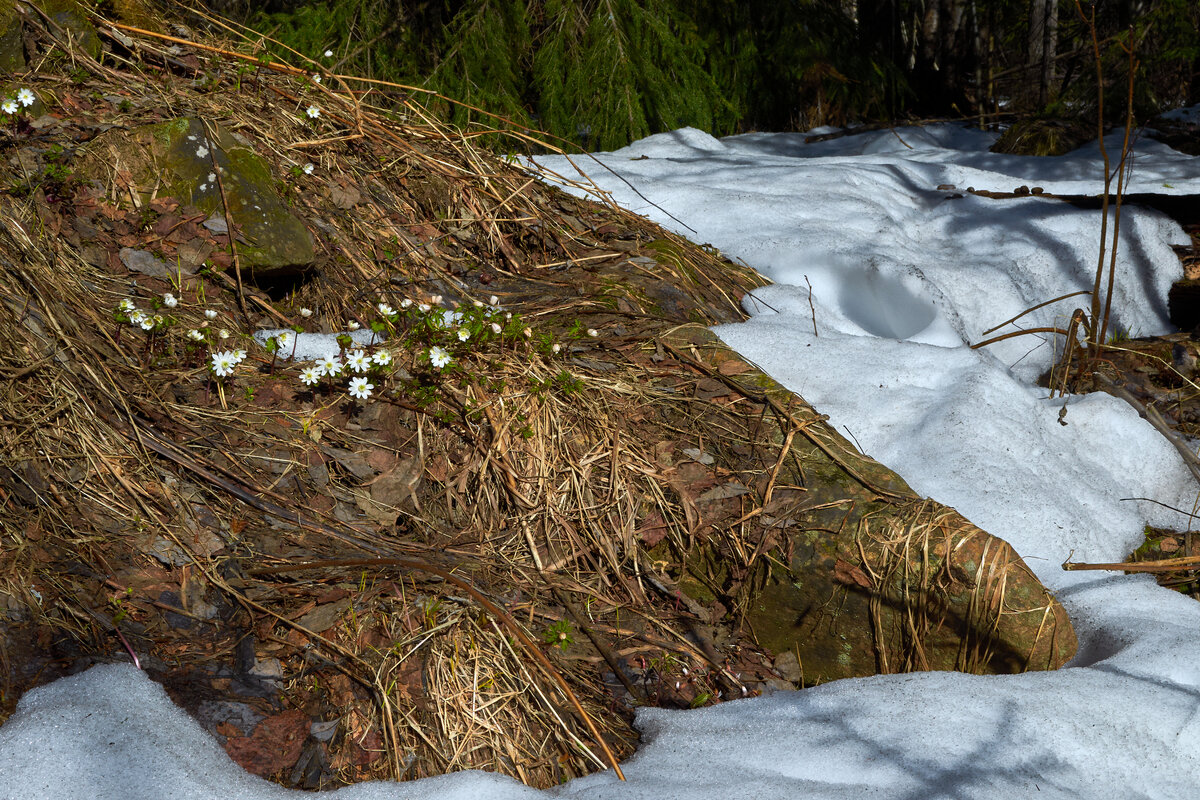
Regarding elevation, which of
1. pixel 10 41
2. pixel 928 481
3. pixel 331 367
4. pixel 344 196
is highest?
pixel 10 41

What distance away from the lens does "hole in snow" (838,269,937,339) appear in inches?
134

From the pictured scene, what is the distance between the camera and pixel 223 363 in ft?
6.63

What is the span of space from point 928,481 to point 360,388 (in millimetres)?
1753

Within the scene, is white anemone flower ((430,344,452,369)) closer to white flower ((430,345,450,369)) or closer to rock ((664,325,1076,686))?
white flower ((430,345,450,369))

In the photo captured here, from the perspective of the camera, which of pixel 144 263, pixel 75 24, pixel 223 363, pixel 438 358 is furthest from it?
pixel 75 24

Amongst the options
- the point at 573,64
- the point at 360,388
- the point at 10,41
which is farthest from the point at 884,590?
the point at 573,64

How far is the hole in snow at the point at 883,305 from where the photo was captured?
3.40 metres

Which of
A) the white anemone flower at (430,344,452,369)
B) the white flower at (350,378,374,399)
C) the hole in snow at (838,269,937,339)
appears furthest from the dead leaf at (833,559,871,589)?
the hole in snow at (838,269,937,339)

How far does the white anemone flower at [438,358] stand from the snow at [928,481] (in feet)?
3.30

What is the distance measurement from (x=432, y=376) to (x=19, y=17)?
1908mm

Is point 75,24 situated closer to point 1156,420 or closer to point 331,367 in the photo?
point 331,367

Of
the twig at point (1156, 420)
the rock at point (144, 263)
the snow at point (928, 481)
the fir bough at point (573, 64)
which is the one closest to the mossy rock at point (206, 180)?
the rock at point (144, 263)

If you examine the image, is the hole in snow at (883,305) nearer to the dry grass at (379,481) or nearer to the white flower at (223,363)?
the dry grass at (379,481)

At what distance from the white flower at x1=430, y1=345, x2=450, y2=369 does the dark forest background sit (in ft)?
7.48
